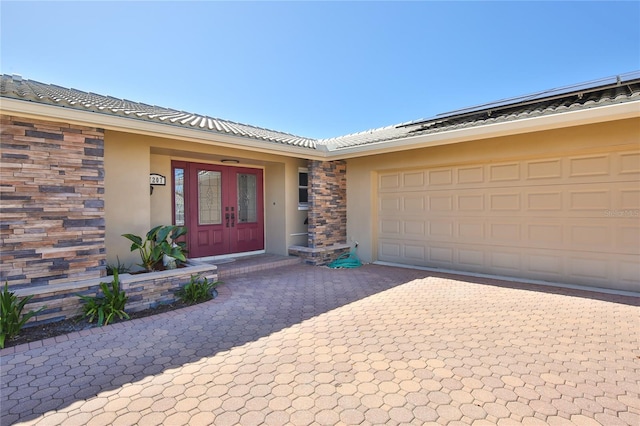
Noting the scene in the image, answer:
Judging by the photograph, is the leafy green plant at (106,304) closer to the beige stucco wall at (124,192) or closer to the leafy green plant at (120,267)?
the leafy green plant at (120,267)

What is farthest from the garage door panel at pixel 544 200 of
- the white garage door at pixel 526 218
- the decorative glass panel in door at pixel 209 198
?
the decorative glass panel in door at pixel 209 198

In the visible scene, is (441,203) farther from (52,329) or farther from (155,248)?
(52,329)

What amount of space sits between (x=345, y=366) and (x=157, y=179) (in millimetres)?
5886

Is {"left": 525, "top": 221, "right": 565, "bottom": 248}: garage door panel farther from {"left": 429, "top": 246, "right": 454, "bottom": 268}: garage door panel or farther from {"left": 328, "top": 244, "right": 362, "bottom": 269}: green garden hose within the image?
{"left": 328, "top": 244, "right": 362, "bottom": 269}: green garden hose

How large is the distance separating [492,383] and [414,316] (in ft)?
5.77

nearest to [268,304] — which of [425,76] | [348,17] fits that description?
[348,17]


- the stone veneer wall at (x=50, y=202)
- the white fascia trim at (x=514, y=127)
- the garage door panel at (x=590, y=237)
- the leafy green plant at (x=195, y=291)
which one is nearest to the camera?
the stone veneer wall at (x=50, y=202)

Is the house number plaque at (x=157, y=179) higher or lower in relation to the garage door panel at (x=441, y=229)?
higher

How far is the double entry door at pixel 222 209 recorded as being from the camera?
315 inches

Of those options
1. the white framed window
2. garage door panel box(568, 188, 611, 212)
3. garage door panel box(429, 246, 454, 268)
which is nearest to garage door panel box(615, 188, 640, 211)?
garage door panel box(568, 188, 611, 212)

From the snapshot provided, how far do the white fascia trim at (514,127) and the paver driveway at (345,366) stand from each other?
288cm

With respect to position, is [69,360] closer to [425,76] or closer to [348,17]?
[348,17]

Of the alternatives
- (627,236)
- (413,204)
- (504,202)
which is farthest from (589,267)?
(413,204)

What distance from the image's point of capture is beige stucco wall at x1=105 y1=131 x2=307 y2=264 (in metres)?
5.88
